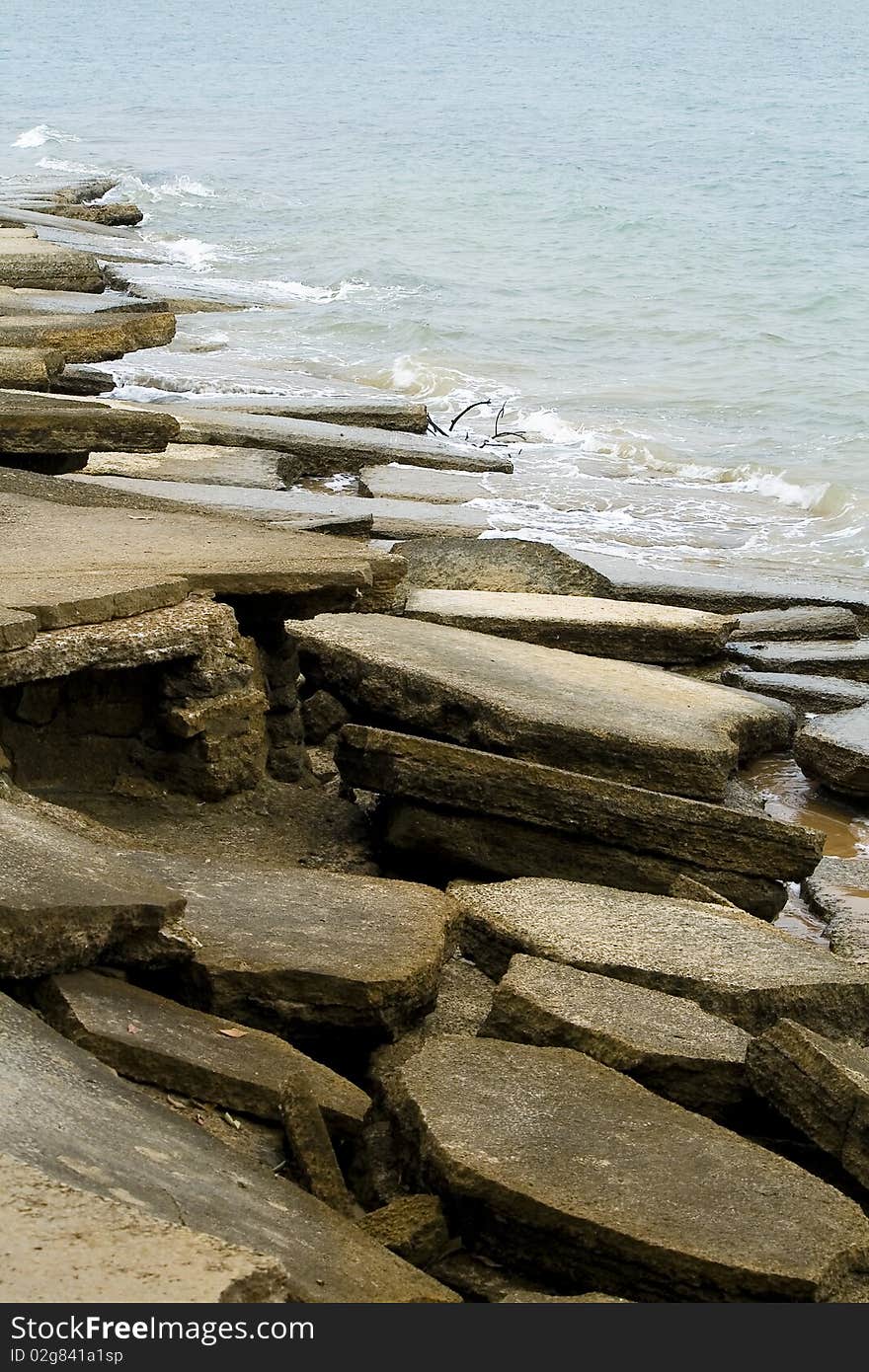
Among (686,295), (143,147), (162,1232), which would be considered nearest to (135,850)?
(162,1232)

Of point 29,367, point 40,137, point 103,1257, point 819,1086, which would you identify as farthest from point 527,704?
point 40,137

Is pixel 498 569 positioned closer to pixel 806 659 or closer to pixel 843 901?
pixel 806 659

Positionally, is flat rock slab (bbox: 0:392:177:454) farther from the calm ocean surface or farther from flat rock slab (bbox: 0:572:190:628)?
the calm ocean surface

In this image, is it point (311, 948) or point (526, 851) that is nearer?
point (311, 948)

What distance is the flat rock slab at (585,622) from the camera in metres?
5.15

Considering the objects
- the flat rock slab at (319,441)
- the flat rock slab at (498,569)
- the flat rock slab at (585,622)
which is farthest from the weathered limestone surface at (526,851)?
the flat rock slab at (319,441)

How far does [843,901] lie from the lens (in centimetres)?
420

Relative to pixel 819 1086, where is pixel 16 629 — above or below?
above

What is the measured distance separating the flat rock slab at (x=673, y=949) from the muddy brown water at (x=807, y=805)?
3.69 ft

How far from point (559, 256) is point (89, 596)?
19.0m

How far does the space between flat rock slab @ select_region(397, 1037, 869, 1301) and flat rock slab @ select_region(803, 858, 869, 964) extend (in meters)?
1.34

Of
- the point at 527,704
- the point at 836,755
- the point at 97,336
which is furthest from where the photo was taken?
the point at 97,336

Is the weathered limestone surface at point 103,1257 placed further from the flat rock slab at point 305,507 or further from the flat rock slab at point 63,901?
the flat rock slab at point 305,507

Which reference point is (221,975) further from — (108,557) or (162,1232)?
(108,557)
